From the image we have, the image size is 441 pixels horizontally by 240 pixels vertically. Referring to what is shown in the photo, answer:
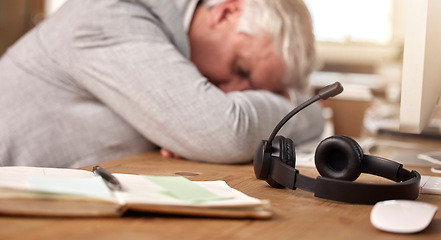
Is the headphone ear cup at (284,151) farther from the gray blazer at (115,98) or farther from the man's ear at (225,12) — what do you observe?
the man's ear at (225,12)

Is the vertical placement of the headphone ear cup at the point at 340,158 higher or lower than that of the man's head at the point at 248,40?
lower

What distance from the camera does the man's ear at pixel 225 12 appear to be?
4.17 feet

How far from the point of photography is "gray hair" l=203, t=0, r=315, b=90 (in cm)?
126

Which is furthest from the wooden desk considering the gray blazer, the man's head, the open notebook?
the man's head

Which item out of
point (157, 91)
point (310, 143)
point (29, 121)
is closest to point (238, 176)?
point (157, 91)

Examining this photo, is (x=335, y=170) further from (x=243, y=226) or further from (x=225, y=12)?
(x=225, y=12)

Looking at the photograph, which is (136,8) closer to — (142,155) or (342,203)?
(142,155)

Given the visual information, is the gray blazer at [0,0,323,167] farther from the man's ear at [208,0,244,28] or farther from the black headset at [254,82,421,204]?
the black headset at [254,82,421,204]

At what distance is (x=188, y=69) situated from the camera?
1019 millimetres

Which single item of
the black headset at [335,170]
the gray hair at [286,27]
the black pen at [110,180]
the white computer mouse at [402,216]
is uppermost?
the gray hair at [286,27]

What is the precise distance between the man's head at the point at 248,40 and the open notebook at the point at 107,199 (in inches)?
28.3

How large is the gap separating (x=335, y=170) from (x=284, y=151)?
0.26ft

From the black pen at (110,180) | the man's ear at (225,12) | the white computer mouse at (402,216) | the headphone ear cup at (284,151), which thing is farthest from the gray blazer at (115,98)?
the white computer mouse at (402,216)

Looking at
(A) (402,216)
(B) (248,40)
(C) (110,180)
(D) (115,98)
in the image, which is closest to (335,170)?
(A) (402,216)
